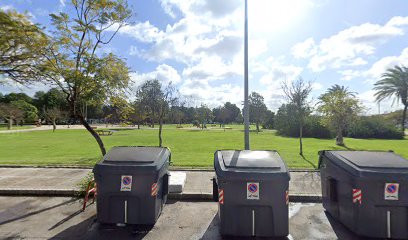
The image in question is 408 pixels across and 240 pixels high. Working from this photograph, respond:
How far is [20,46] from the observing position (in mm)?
7090

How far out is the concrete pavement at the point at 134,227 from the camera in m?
4.80

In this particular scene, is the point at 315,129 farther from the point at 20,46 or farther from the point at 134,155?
the point at 20,46

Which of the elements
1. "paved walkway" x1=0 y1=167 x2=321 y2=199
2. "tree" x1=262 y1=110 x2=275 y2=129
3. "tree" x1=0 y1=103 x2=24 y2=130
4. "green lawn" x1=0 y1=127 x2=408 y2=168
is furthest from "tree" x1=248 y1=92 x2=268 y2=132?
"paved walkway" x1=0 y1=167 x2=321 y2=199

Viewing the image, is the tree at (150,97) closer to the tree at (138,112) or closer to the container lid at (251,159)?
the tree at (138,112)

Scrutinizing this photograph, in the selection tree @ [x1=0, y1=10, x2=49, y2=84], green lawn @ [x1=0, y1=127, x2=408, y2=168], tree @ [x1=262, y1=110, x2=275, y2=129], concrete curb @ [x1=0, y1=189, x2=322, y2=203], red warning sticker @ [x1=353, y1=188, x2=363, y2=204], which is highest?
tree @ [x1=0, y1=10, x2=49, y2=84]

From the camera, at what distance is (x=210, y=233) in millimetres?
4922

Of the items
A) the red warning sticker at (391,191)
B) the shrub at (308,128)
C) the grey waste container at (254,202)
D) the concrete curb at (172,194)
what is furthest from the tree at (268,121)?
the grey waste container at (254,202)

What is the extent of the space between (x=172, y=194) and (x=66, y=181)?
11.4 feet

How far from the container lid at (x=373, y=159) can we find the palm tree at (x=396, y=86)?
1531 inches

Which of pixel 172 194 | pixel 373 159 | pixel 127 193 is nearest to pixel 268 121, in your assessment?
pixel 172 194

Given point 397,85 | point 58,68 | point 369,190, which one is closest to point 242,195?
point 369,190

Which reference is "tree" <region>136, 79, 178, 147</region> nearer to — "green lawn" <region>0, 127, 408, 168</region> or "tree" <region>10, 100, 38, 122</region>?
"green lawn" <region>0, 127, 408, 168</region>

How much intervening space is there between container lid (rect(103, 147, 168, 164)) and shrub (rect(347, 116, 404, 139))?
33.7 meters

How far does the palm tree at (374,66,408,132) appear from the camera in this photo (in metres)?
37.0
